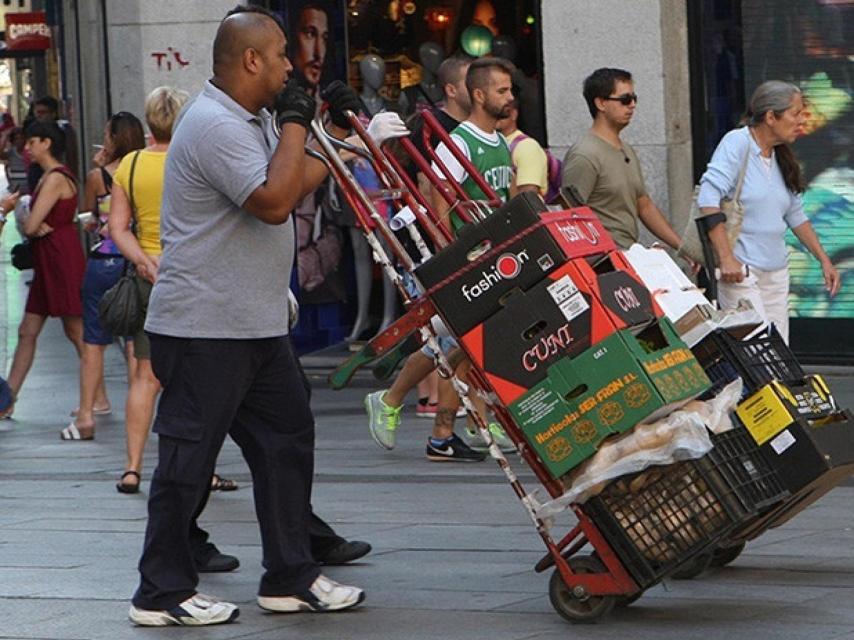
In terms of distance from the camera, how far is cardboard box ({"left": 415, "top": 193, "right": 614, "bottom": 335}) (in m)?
6.05

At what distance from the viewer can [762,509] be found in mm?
6094

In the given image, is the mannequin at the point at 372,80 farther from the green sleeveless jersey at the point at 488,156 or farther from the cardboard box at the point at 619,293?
the cardboard box at the point at 619,293

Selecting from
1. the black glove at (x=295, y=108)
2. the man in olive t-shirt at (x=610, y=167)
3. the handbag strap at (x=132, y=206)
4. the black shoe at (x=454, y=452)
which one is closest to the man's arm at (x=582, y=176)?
the man in olive t-shirt at (x=610, y=167)

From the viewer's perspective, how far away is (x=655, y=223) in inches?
391

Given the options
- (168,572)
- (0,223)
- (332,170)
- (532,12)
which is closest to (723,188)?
(332,170)

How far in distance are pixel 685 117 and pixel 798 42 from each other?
0.88 m

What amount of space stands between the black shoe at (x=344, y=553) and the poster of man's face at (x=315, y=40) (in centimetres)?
744

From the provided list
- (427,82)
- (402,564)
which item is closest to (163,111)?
(402,564)

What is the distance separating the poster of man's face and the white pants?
19.4 ft

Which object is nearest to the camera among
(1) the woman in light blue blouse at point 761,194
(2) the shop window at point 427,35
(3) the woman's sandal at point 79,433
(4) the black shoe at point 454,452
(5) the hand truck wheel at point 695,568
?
(5) the hand truck wheel at point 695,568

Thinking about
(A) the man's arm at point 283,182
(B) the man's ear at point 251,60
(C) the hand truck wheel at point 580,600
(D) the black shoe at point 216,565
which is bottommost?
(D) the black shoe at point 216,565

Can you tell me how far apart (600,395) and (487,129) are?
4163 mm

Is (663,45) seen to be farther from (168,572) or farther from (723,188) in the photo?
(168,572)

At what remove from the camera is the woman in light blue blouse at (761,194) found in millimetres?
8852
